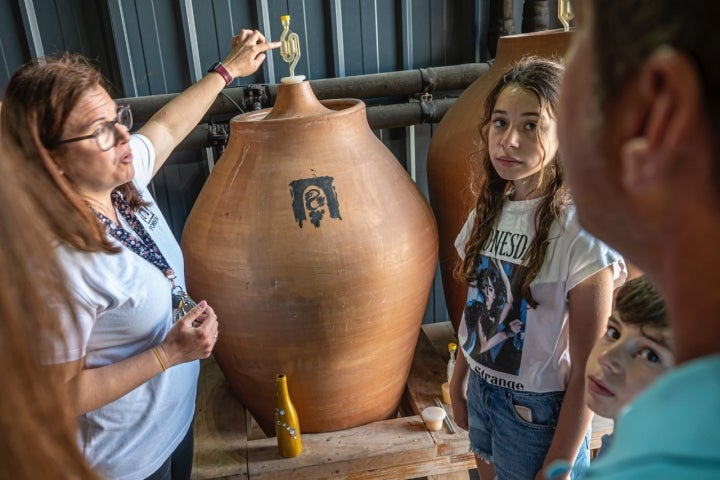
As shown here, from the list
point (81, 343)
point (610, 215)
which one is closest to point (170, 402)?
point (81, 343)

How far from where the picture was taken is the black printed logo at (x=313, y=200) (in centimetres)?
172

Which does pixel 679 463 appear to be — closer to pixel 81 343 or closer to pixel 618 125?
pixel 618 125

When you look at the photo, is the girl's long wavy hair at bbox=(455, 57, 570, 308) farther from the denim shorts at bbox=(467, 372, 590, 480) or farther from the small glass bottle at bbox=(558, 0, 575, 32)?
the small glass bottle at bbox=(558, 0, 575, 32)

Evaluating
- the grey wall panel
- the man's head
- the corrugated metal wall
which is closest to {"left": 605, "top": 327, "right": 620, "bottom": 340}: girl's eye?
the man's head

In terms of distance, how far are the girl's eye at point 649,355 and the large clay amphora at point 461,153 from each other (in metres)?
0.95

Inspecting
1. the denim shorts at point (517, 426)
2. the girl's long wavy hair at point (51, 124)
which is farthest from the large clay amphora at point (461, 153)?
the girl's long wavy hair at point (51, 124)

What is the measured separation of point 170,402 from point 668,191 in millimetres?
1325

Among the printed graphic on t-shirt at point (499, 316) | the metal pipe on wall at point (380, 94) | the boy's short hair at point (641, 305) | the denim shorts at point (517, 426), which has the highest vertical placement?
the metal pipe on wall at point (380, 94)

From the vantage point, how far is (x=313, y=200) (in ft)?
5.66

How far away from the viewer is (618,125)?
16.2 inches

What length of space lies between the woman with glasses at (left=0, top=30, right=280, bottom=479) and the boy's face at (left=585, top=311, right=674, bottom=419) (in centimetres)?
87

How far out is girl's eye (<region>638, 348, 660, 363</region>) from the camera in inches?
36.9

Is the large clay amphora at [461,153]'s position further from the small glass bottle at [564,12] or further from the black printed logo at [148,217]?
the black printed logo at [148,217]

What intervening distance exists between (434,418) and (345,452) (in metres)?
0.32
